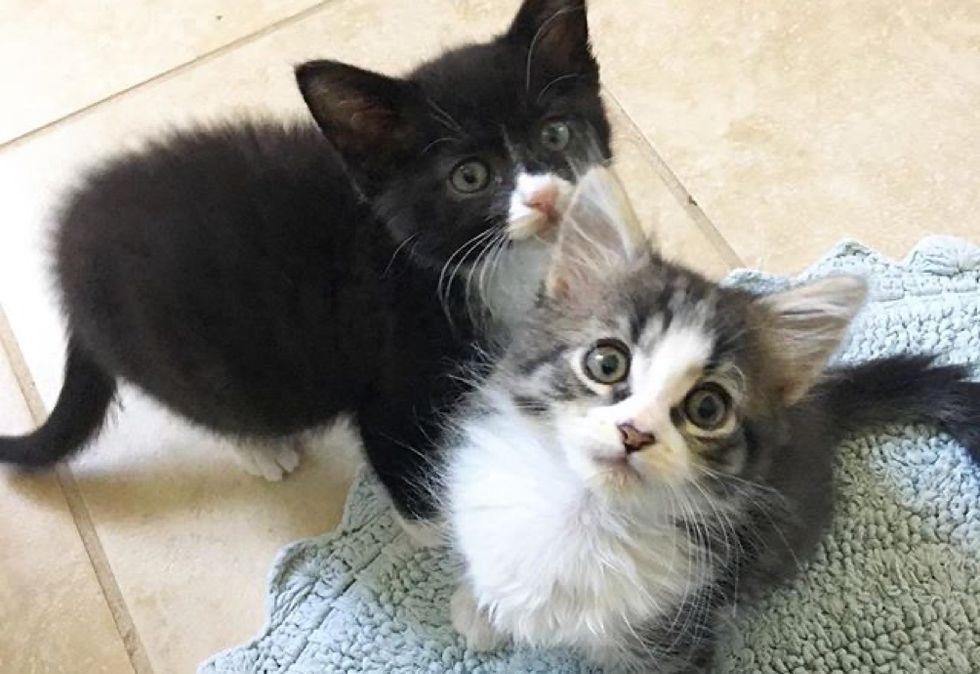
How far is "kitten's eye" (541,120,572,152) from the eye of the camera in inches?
46.4

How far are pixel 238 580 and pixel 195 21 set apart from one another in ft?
2.97

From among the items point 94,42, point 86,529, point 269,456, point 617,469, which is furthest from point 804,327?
point 94,42

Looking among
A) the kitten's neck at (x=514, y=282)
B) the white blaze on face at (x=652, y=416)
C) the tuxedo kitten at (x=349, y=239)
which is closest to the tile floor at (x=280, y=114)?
the tuxedo kitten at (x=349, y=239)

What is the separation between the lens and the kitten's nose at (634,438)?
0.91 metres

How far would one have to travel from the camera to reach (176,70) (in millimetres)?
1744

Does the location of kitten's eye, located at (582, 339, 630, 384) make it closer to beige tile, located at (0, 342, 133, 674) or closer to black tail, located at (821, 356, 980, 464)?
black tail, located at (821, 356, 980, 464)

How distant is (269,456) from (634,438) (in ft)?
2.19

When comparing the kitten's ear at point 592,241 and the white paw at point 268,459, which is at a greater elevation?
the kitten's ear at point 592,241

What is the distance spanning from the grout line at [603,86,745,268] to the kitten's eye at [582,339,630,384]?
640 millimetres

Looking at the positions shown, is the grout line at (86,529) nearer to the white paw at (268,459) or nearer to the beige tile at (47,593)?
the beige tile at (47,593)

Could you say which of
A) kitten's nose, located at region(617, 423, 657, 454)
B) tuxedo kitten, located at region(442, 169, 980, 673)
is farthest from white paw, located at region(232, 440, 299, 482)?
kitten's nose, located at region(617, 423, 657, 454)

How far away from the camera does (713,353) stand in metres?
0.98

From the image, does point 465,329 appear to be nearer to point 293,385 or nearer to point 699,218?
point 293,385

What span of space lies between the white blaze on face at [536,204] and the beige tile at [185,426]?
0.51 metres
